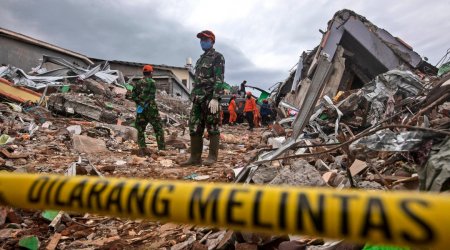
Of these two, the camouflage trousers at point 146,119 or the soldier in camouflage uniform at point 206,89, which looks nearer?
the soldier in camouflage uniform at point 206,89

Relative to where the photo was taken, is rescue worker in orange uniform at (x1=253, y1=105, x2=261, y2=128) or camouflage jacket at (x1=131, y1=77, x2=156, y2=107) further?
rescue worker in orange uniform at (x1=253, y1=105, x2=261, y2=128)

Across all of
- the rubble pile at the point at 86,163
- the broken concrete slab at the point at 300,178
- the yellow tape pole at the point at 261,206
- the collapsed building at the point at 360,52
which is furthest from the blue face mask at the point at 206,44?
the yellow tape pole at the point at 261,206

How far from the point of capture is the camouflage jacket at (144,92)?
609 cm

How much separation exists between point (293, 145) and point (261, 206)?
7.86 ft

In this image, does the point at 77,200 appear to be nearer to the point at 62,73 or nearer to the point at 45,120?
the point at 45,120

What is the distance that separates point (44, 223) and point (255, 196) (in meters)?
2.37

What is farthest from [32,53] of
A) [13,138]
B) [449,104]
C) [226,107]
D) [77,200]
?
[77,200]

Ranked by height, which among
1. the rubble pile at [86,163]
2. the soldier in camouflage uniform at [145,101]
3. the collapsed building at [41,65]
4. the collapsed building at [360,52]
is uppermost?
the collapsed building at [41,65]

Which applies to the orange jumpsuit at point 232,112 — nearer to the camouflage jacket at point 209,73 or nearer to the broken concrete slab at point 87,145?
the broken concrete slab at point 87,145

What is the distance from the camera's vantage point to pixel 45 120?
8.80 meters

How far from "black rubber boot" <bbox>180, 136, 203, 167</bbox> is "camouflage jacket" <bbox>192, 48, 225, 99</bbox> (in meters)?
0.61

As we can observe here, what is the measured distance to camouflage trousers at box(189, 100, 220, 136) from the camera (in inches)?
182

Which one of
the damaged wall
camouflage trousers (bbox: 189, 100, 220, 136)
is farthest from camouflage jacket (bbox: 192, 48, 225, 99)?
the damaged wall

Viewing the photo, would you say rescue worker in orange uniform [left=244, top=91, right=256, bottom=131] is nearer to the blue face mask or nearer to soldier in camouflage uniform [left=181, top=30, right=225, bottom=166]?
soldier in camouflage uniform [left=181, top=30, right=225, bottom=166]
